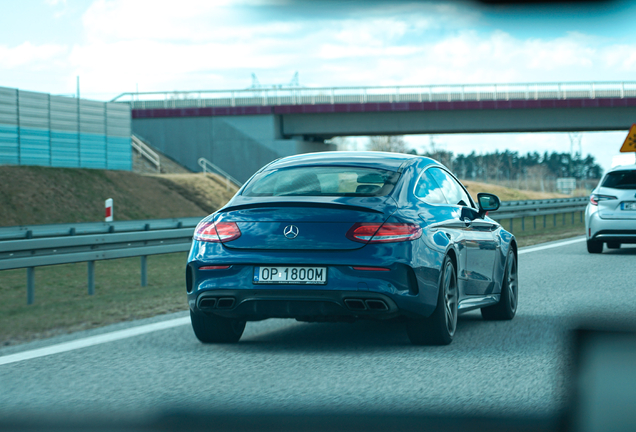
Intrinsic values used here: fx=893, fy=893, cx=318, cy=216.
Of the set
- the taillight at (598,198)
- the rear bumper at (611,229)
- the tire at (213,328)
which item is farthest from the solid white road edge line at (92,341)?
the taillight at (598,198)

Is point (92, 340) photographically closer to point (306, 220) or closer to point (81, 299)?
point (306, 220)

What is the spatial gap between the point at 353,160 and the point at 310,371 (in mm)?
1886

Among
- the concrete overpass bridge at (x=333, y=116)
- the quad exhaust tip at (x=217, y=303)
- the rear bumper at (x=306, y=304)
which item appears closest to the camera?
the rear bumper at (x=306, y=304)

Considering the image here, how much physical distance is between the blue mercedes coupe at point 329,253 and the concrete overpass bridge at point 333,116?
41344 mm

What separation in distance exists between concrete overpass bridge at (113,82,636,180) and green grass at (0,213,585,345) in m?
33.1

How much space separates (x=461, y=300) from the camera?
284 inches

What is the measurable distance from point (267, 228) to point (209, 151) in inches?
1866

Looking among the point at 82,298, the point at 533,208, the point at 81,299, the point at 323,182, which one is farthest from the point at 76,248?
the point at 533,208

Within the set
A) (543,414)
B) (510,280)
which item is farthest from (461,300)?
(543,414)

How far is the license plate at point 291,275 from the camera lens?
20.1 ft

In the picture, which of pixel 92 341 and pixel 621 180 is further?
pixel 621 180

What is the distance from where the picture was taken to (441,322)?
21.6 feet

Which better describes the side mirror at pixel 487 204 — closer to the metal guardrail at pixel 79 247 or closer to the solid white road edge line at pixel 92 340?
the solid white road edge line at pixel 92 340

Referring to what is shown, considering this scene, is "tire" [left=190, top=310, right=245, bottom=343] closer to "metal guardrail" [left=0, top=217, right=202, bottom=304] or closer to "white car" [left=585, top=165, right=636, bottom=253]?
"metal guardrail" [left=0, top=217, right=202, bottom=304]
